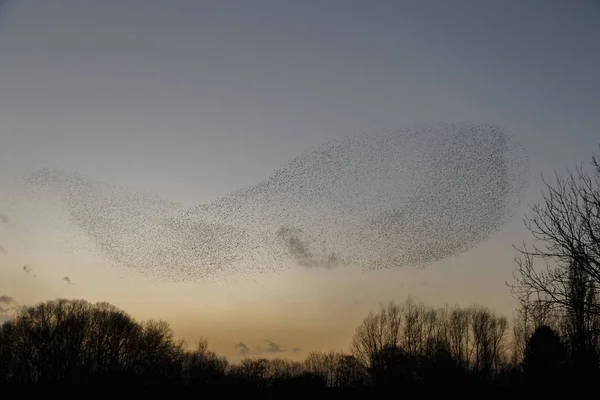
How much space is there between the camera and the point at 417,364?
3295 inches

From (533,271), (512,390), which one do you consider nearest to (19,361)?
(512,390)

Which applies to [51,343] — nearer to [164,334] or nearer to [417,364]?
[164,334]

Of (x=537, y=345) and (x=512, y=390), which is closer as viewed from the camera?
(x=537, y=345)

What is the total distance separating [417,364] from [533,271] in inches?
2845

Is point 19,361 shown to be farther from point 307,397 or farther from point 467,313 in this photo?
point 467,313

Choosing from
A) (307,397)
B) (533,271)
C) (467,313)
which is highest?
(467,313)

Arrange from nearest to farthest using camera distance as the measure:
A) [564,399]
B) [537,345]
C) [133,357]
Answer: [564,399]
[537,345]
[133,357]

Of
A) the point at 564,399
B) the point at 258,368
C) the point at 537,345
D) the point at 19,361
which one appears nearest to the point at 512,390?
the point at 537,345

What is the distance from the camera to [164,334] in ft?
335

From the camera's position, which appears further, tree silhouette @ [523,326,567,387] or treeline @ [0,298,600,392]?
treeline @ [0,298,600,392]

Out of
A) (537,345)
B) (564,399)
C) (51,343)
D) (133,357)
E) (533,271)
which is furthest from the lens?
(133,357)

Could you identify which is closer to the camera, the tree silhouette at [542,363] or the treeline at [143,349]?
the tree silhouette at [542,363]

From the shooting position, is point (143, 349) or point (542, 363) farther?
point (143, 349)

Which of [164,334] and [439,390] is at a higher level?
[164,334]
